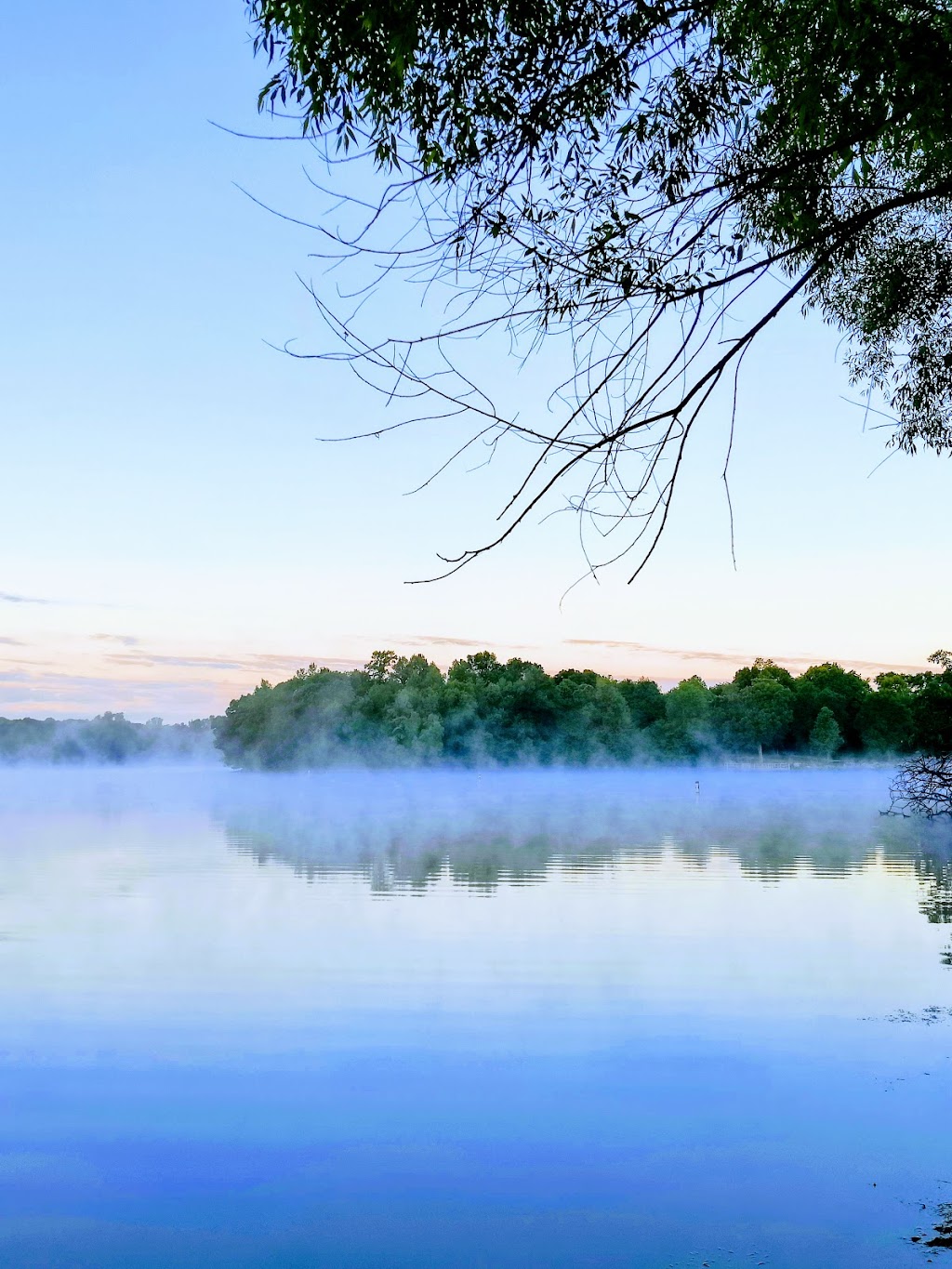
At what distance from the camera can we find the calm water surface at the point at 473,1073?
5418 millimetres

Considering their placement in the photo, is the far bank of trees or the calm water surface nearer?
the calm water surface

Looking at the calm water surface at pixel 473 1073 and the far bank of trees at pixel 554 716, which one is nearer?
the calm water surface at pixel 473 1073

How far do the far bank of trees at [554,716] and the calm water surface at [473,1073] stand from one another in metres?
41.3

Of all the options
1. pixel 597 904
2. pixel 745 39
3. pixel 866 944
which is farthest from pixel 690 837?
pixel 745 39

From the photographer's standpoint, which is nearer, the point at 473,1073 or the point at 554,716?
the point at 473,1073

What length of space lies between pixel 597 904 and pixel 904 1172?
31.1 feet

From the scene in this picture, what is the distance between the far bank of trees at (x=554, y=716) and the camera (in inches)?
2306

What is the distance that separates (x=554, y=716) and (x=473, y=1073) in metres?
59.8

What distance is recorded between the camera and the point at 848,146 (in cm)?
446

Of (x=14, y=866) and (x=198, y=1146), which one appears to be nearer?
(x=198, y=1146)

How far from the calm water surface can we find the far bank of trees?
1624 inches

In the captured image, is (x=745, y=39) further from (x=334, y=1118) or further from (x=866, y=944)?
(x=866, y=944)

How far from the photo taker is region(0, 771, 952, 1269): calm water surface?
17.8 feet

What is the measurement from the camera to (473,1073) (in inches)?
303
